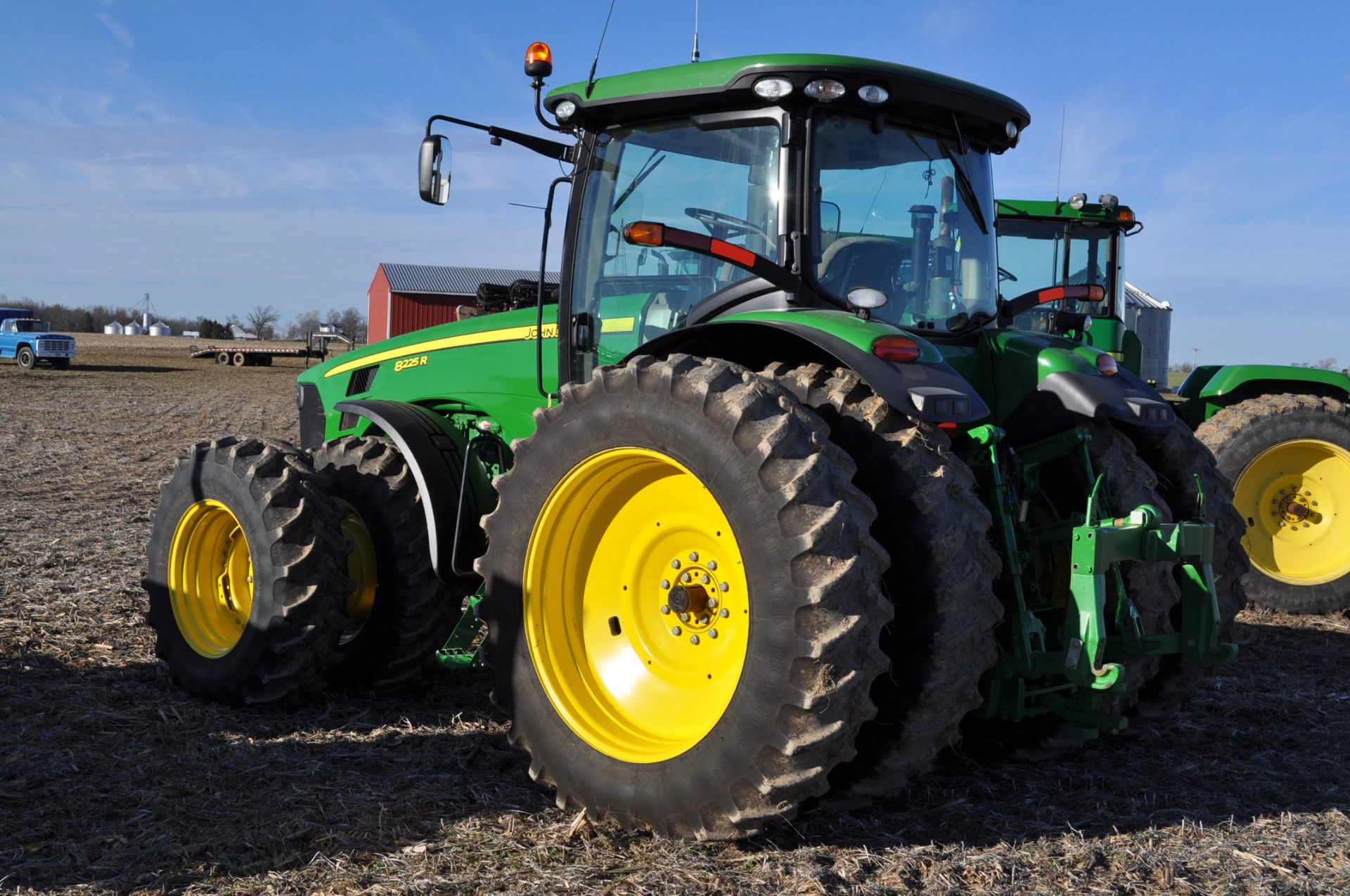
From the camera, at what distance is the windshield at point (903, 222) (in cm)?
401

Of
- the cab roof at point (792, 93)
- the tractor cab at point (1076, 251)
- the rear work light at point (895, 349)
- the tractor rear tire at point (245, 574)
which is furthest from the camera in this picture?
the tractor cab at point (1076, 251)

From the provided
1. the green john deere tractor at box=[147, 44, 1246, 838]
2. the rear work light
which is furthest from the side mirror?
the rear work light

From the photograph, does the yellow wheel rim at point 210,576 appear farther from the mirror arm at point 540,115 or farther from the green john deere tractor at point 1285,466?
the green john deere tractor at point 1285,466

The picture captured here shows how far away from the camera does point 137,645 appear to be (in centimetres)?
571

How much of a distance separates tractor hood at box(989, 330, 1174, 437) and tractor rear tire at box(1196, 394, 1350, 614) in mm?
3727

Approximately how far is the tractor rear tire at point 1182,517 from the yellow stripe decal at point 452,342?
2477mm

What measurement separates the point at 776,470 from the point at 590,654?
1131 mm

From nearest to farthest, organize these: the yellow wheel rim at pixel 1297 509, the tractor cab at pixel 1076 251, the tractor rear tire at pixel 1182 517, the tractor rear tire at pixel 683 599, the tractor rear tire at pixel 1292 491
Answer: the tractor rear tire at pixel 683 599 → the tractor rear tire at pixel 1182 517 → the tractor rear tire at pixel 1292 491 → the yellow wheel rim at pixel 1297 509 → the tractor cab at pixel 1076 251

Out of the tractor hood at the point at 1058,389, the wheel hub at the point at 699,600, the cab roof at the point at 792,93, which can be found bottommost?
the wheel hub at the point at 699,600

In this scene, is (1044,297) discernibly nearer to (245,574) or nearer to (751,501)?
(751,501)

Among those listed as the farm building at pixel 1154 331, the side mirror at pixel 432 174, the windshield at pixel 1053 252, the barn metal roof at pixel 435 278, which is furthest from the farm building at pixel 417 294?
the side mirror at pixel 432 174

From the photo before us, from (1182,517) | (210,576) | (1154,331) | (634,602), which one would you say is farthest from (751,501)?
(1154,331)

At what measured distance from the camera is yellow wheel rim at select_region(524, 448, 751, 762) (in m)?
3.61

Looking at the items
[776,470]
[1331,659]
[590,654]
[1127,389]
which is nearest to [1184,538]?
[1127,389]
